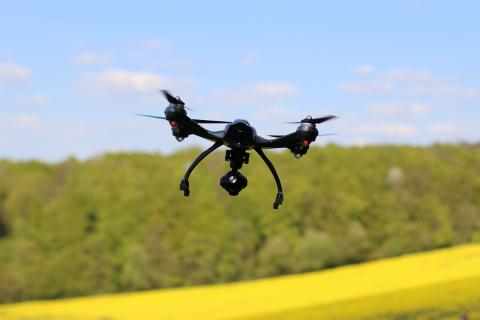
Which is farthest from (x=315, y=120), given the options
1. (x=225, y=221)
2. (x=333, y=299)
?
(x=225, y=221)

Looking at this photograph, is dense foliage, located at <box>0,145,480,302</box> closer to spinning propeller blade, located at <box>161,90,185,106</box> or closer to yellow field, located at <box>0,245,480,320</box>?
yellow field, located at <box>0,245,480,320</box>

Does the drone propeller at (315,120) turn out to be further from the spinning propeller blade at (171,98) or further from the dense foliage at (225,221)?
Result: the dense foliage at (225,221)

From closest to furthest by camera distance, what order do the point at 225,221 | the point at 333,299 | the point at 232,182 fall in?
the point at 232,182 < the point at 333,299 < the point at 225,221

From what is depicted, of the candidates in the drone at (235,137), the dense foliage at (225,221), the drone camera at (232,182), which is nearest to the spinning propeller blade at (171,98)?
the drone at (235,137)

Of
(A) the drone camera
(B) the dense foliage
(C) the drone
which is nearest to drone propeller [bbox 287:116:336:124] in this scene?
(C) the drone

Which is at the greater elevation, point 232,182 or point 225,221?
point 232,182

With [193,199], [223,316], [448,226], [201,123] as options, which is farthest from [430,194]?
[201,123]

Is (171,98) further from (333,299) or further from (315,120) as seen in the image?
(333,299)
